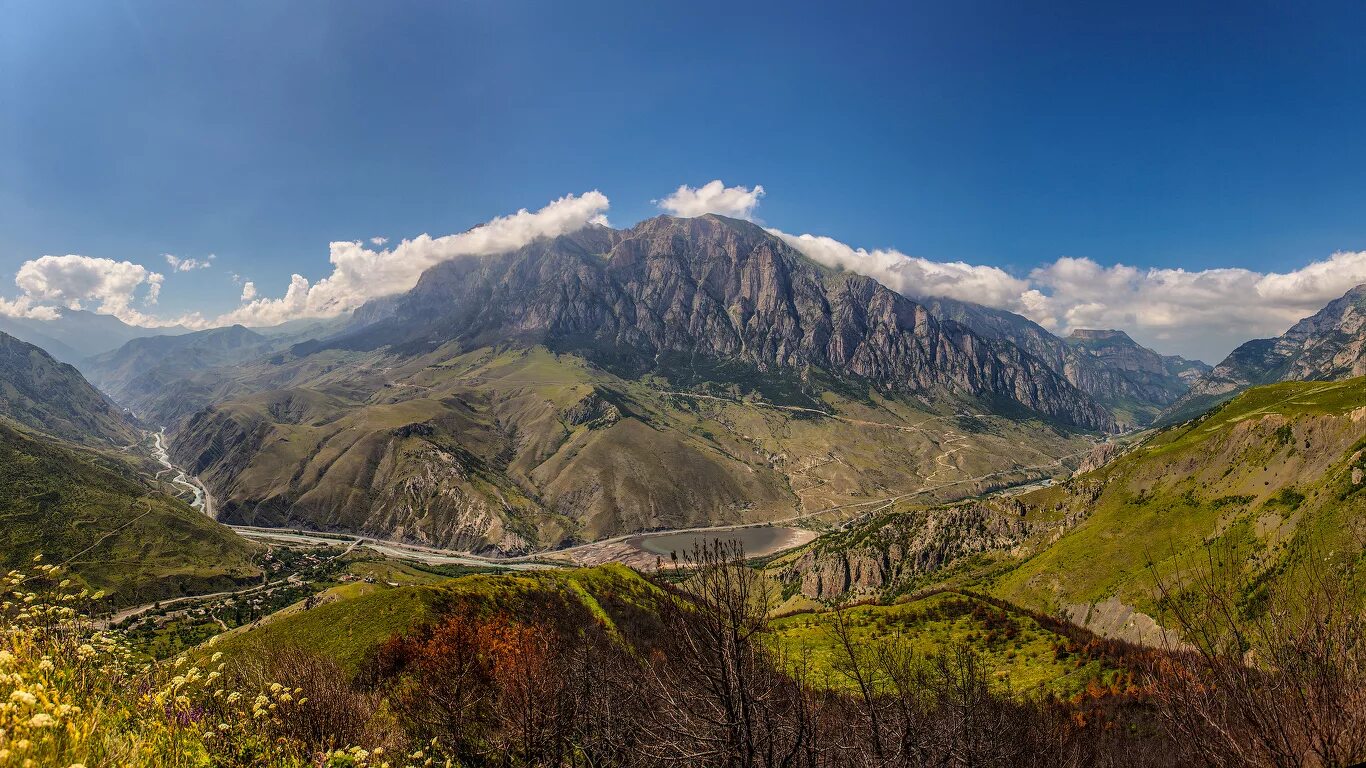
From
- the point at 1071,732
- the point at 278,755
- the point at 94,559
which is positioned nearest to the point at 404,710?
the point at 278,755

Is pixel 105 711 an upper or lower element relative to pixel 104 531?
upper

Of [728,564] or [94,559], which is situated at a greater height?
[728,564]

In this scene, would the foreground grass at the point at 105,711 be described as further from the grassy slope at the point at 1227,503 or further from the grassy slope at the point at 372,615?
the grassy slope at the point at 1227,503

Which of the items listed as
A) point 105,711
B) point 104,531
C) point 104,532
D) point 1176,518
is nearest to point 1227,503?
point 1176,518

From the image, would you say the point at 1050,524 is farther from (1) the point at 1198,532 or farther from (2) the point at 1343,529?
(2) the point at 1343,529

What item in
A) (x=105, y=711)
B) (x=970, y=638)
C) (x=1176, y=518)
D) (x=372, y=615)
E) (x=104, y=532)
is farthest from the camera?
(x=104, y=532)

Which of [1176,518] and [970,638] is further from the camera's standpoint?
[1176,518]

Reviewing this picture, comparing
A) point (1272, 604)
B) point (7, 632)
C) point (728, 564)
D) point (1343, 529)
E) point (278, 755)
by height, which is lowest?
point (1343, 529)

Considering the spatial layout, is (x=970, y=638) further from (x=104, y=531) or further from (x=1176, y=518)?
(x=104, y=531)
